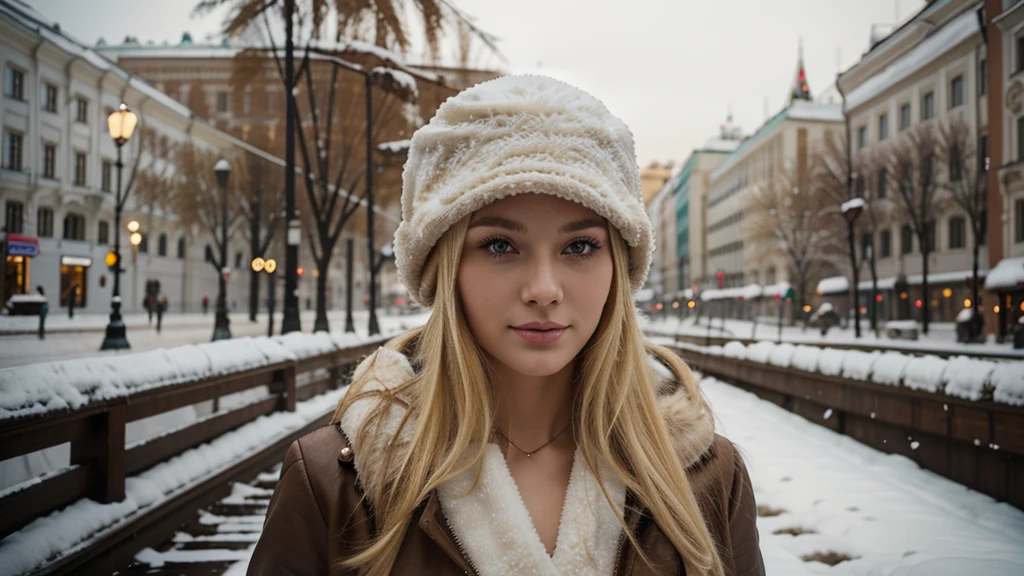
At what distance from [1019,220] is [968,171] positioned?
6.23 ft

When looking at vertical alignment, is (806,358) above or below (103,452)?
above

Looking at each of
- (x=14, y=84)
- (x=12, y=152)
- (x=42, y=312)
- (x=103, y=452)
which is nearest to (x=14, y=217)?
(x=12, y=152)

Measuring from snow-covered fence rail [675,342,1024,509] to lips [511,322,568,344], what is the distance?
4123mm

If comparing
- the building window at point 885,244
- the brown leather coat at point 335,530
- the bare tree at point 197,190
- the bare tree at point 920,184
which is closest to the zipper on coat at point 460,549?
the brown leather coat at point 335,530

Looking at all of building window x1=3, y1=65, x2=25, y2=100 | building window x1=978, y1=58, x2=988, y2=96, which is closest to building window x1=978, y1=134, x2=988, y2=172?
building window x1=978, y1=58, x2=988, y2=96

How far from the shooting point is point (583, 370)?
175 centimetres

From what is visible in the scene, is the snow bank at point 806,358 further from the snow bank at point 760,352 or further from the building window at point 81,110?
the building window at point 81,110

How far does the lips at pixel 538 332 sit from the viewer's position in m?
1.51

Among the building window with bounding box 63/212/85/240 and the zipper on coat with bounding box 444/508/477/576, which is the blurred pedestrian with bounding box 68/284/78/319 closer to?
the building window with bounding box 63/212/85/240

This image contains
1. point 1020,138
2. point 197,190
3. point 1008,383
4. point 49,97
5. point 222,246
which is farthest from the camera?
point 222,246

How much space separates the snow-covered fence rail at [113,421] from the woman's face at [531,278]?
0.96m

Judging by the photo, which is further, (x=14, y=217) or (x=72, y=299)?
(x=72, y=299)

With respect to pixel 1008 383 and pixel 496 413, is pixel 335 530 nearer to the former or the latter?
pixel 496 413

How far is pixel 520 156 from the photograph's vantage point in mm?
1493
